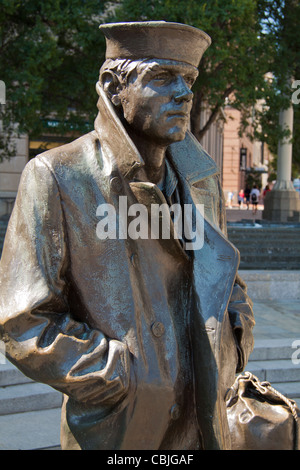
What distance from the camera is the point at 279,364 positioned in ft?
21.2

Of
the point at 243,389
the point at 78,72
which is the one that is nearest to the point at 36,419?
the point at 243,389

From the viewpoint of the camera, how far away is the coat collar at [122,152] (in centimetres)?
190

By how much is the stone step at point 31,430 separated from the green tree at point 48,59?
34.0ft

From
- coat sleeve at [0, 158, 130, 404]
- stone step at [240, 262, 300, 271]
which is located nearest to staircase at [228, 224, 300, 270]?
stone step at [240, 262, 300, 271]

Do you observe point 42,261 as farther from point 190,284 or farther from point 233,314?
point 233,314

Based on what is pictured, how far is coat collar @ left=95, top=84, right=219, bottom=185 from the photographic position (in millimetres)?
1896

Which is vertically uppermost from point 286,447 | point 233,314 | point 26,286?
point 26,286

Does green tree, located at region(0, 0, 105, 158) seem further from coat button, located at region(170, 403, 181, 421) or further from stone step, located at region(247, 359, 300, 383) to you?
coat button, located at region(170, 403, 181, 421)

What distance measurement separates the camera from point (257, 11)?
1836cm

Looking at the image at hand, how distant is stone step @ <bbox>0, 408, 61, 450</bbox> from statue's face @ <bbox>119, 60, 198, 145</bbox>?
10.6 ft

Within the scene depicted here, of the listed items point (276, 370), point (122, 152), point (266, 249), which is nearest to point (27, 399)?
point (276, 370)

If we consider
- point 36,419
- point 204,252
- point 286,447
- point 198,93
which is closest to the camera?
point 204,252

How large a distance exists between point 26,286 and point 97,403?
0.40m

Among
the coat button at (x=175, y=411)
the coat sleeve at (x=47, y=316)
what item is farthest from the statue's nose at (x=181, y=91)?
the coat button at (x=175, y=411)
